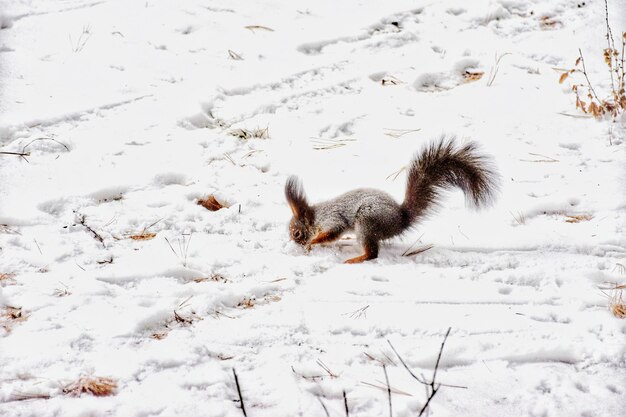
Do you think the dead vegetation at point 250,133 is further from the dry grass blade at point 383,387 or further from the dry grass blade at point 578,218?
the dry grass blade at point 383,387

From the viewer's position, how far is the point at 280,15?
5.39m

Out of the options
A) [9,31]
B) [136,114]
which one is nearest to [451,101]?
[136,114]

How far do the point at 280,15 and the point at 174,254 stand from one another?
10.7ft

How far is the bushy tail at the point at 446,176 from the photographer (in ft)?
9.84

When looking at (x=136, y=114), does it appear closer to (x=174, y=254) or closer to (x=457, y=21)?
(x=174, y=254)

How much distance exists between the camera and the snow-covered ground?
2.15 m

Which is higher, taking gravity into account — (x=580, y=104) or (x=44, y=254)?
(x=580, y=104)

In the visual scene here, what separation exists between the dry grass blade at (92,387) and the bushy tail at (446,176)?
174 centimetres

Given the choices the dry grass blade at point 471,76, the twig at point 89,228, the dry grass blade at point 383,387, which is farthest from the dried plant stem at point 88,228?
the dry grass blade at point 471,76

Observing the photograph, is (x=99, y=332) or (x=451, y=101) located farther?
(x=451, y=101)

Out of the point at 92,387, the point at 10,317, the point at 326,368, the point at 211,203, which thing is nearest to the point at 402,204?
the point at 211,203

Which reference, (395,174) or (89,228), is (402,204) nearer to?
(395,174)

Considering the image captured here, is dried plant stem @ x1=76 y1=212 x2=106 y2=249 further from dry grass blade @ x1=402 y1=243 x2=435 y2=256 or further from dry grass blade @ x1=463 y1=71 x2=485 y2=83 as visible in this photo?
dry grass blade @ x1=463 y1=71 x2=485 y2=83

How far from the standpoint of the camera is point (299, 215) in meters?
3.22
